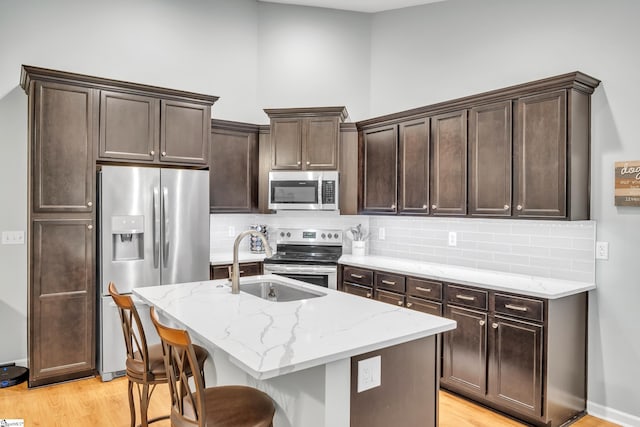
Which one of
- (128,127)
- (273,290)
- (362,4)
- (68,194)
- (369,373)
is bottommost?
(369,373)

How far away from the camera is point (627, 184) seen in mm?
2844

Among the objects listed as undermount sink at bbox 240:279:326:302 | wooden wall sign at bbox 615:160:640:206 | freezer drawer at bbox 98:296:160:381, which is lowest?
freezer drawer at bbox 98:296:160:381

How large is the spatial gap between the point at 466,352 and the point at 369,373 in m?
1.73

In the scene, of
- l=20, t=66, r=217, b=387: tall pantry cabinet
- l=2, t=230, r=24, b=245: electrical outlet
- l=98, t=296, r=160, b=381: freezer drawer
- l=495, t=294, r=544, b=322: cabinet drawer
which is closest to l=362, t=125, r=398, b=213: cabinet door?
l=495, t=294, r=544, b=322: cabinet drawer

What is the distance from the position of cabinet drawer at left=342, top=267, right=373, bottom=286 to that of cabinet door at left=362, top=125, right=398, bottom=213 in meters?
0.68

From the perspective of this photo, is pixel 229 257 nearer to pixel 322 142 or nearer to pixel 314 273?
pixel 314 273

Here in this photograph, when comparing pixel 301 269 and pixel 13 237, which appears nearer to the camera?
pixel 13 237

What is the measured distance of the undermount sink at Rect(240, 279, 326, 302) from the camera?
270 centimetres

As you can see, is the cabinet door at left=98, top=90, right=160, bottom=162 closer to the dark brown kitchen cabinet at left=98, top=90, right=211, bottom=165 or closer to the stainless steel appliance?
the dark brown kitchen cabinet at left=98, top=90, right=211, bottom=165

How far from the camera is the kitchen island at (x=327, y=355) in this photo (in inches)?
61.0

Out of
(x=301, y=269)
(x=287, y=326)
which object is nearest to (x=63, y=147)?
(x=301, y=269)

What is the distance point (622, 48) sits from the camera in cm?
291

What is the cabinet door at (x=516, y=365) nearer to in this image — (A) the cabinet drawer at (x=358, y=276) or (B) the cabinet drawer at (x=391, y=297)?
(B) the cabinet drawer at (x=391, y=297)

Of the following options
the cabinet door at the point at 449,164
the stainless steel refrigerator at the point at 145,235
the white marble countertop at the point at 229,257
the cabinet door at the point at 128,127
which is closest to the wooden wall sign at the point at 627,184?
the cabinet door at the point at 449,164
